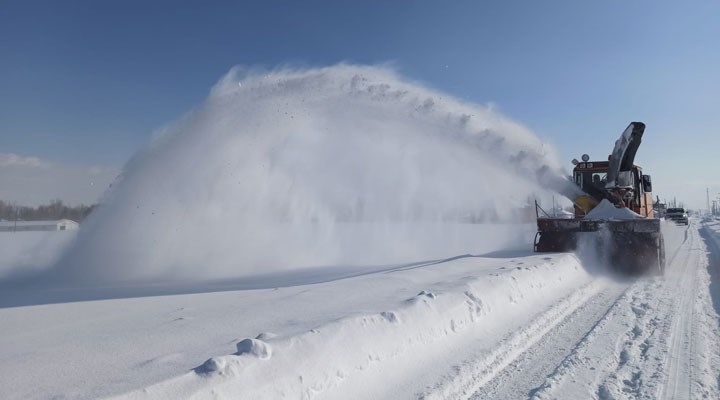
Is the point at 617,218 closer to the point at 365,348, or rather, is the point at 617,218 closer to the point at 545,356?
the point at 545,356

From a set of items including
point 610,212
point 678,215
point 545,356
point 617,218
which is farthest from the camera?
point 678,215

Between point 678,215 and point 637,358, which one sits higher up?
point 678,215

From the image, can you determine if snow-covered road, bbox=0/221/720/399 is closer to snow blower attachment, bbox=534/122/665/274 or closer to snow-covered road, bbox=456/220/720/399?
snow-covered road, bbox=456/220/720/399

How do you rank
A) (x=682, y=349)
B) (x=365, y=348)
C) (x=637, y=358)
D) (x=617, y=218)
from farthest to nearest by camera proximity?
(x=617, y=218) < (x=682, y=349) < (x=637, y=358) < (x=365, y=348)

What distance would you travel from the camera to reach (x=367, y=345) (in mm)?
4691

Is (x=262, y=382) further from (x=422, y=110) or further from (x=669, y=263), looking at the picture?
(x=669, y=263)

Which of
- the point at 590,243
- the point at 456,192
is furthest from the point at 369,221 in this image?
the point at 590,243

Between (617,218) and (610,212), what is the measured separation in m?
0.38

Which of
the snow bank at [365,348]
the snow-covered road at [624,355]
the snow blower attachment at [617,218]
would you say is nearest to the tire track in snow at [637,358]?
the snow-covered road at [624,355]

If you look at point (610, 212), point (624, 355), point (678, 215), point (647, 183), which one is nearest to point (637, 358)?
point (624, 355)

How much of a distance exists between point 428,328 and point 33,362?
399 centimetres

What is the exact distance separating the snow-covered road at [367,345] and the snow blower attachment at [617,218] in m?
3.44

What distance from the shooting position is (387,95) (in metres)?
13.1

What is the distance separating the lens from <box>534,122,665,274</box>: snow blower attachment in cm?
1140
